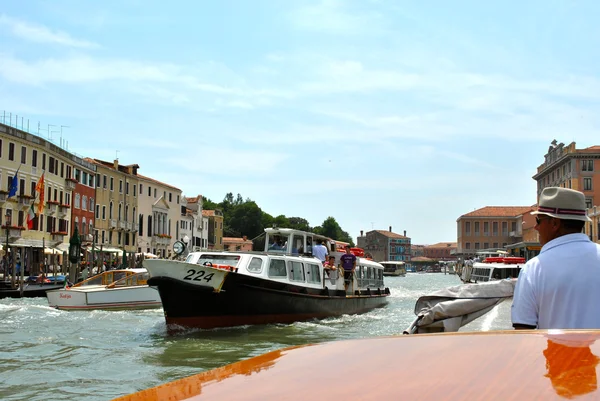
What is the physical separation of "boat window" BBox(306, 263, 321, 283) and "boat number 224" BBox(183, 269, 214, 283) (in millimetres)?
4442

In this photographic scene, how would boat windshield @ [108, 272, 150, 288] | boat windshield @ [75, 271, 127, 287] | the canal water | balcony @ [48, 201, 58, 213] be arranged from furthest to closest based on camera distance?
balcony @ [48, 201, 58, 213]
boat windshield @ [75, 271, 127, 287]
boat windshield @ [108, 272, 150, 288]
the canal water

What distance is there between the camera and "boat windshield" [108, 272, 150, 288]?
75.7 ft

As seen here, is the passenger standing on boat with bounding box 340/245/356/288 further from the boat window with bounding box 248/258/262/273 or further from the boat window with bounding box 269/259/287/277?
the boat window with bounding box 248/258/262/273

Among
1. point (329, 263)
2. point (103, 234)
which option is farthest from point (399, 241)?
point (329, 263)

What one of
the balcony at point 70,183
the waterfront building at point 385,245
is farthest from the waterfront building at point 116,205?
the waterfront building at point 385,245

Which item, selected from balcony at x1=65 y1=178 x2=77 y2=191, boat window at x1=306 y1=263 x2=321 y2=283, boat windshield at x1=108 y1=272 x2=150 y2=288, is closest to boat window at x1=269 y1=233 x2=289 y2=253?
boat window at x1=306 y1=263 x2=321 y2=283

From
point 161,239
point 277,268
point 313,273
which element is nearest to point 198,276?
point 277,268

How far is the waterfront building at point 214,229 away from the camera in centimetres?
9831

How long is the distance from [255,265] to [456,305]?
488 inches

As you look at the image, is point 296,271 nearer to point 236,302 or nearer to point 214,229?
point 236,302

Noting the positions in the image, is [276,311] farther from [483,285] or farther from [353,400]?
[353,400]

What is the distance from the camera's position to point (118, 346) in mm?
13109

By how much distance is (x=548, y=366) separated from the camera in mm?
1647

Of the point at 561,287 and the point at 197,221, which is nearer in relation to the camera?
the point at 561,287
